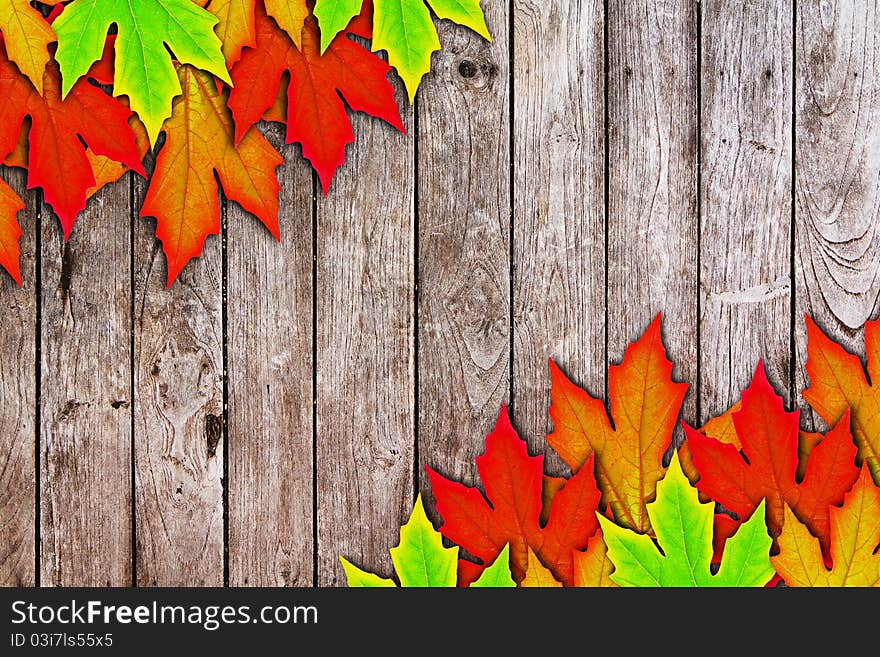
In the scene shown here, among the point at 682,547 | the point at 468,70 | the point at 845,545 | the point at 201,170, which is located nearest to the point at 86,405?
the point at 201,170

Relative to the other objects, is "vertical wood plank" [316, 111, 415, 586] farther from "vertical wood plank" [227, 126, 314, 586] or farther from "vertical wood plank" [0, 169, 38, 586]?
"vertical wood plank" [0, 169, 38, 586]

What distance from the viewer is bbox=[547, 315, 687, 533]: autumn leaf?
3.62 feet

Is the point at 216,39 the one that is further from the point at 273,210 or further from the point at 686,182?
the point at 686,182

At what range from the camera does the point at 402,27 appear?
1067mm

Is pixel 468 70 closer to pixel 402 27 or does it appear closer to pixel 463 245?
pixel 402 27

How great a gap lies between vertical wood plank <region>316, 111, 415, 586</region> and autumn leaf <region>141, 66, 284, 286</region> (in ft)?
0.31

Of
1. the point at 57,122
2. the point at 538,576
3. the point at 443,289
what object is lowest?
the point at 538,576

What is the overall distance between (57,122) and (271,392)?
0.47 m

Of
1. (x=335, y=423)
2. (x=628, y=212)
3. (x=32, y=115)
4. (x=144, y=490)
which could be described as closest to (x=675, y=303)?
(x=628, y=212)

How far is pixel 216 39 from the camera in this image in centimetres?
104

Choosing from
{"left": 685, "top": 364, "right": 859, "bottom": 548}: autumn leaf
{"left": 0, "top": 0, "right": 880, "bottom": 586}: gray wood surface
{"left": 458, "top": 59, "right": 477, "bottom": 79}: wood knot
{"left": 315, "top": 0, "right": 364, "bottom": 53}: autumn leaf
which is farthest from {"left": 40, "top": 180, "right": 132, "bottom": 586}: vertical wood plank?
{"left": 685, "top": 364, "right": 859, "bottom": 548}: autumn leaf

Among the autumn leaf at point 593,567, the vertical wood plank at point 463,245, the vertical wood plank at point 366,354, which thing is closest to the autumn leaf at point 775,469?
the autumn leaf at point 593,567

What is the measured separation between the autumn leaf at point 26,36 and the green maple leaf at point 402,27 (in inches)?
14.5

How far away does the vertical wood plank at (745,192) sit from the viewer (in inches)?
43.9
